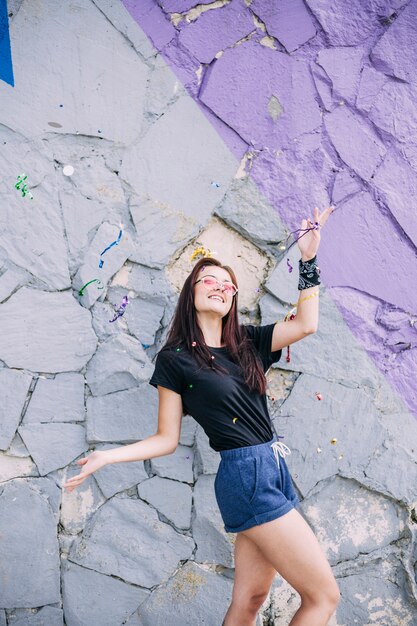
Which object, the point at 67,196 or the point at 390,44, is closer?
the point at 67,196

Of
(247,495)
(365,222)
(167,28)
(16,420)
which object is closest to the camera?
(247,495)

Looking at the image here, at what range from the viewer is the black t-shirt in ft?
5.97

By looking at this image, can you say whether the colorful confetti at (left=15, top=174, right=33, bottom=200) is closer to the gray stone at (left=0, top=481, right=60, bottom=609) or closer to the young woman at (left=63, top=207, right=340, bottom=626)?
the young woman at (left=63, top=207, right=340, bottom=626)

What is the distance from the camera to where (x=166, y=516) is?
7.00 feet

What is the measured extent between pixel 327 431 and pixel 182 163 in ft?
3.18

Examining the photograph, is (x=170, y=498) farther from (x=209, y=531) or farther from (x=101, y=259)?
(x=101, y=259)

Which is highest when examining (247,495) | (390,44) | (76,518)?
(390,44)

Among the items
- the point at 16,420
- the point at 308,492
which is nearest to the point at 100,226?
the point at 16,420

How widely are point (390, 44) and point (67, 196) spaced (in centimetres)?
121

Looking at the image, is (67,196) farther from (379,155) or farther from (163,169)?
(379,155)

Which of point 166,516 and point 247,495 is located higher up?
point 247,495

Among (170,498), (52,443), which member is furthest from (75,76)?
(170,498)

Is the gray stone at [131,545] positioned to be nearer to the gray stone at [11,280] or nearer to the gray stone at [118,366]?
the gray stone at [118,366]

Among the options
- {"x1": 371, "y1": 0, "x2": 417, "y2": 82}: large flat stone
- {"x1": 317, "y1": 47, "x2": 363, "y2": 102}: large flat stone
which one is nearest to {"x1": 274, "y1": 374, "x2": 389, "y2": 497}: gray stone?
{"x1": 317, "y1": 47, "x2": 363, "y2": 102}: large flat stone
